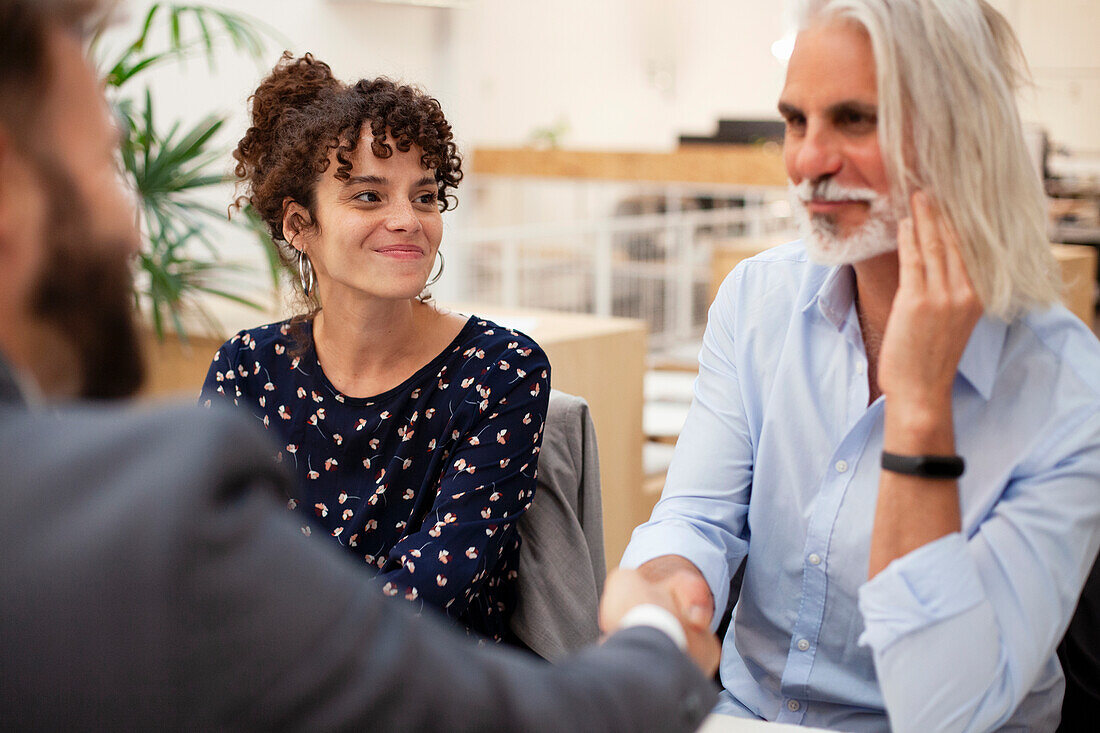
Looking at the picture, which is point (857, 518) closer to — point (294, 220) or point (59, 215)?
point (59, 215)

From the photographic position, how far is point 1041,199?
45.2 inches

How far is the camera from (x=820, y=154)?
3.71 feet

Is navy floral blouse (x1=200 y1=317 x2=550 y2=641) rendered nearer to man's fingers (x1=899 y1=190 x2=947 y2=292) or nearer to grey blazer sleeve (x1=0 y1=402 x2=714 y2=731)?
man's fingers (x1=899 y1=190 x2=947 y2=292)

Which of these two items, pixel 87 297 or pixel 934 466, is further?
pixel 934 466

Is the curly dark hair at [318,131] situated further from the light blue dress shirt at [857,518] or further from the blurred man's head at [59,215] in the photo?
the blurred man's head at [59,215]

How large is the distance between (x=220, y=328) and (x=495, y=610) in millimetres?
1836

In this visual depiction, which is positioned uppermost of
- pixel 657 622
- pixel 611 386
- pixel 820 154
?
pixel 820 154

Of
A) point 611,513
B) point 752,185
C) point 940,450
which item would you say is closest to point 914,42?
point 940,450

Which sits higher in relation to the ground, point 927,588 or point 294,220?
point 294,220

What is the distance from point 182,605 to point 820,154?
83 cm

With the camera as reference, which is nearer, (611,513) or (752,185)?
(611,513)

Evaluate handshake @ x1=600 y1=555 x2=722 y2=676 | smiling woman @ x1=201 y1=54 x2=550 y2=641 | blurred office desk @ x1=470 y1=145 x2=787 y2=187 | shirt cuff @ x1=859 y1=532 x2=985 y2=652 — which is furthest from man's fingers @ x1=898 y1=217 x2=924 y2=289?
blurred office desk @ x1=470 y1=145 x2=787 y2=187

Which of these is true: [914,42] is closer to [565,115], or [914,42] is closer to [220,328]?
[220,328]

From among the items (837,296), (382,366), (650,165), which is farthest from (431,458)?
(650,165)
